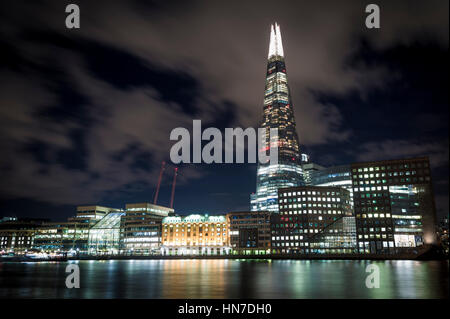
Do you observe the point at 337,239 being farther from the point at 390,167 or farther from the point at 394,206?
the point at 390,167

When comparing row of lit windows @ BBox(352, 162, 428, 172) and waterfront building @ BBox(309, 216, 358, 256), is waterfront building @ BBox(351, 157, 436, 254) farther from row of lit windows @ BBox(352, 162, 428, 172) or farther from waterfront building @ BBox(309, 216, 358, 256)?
waterfront building @ BBox(309, 216, 358, 256)

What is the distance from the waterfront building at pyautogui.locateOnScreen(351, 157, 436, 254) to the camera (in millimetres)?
172625

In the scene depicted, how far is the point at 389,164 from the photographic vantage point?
610 ft

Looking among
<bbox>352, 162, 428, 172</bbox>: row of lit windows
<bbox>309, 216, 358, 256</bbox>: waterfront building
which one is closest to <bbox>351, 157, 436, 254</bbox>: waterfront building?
<bbox>352, 162, 428, 172</bbox>: row of lit windows

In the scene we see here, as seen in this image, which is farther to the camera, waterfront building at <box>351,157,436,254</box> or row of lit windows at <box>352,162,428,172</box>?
row of lit windows at <box>352,162,428,172</box>

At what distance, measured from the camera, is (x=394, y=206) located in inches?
7042

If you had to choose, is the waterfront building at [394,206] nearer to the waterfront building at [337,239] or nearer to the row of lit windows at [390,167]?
the row of lit windows at [390,167]

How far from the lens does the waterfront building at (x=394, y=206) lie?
6796 inches

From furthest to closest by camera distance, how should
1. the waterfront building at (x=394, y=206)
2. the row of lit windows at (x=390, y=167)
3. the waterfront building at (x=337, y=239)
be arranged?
the row of lit windows at (x=390, y=167)
the waterfront building at (x=337, y=239)
the waterfront building at (x=394, y=206)

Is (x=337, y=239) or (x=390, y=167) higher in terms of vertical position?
(x=390, y=167)

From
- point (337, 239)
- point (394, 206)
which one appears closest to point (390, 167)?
point (394, 206)

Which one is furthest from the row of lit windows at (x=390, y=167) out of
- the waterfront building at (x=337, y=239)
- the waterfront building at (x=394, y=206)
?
the waterfront building at (x=337, y=239)

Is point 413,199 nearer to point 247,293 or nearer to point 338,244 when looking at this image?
point 338,244
